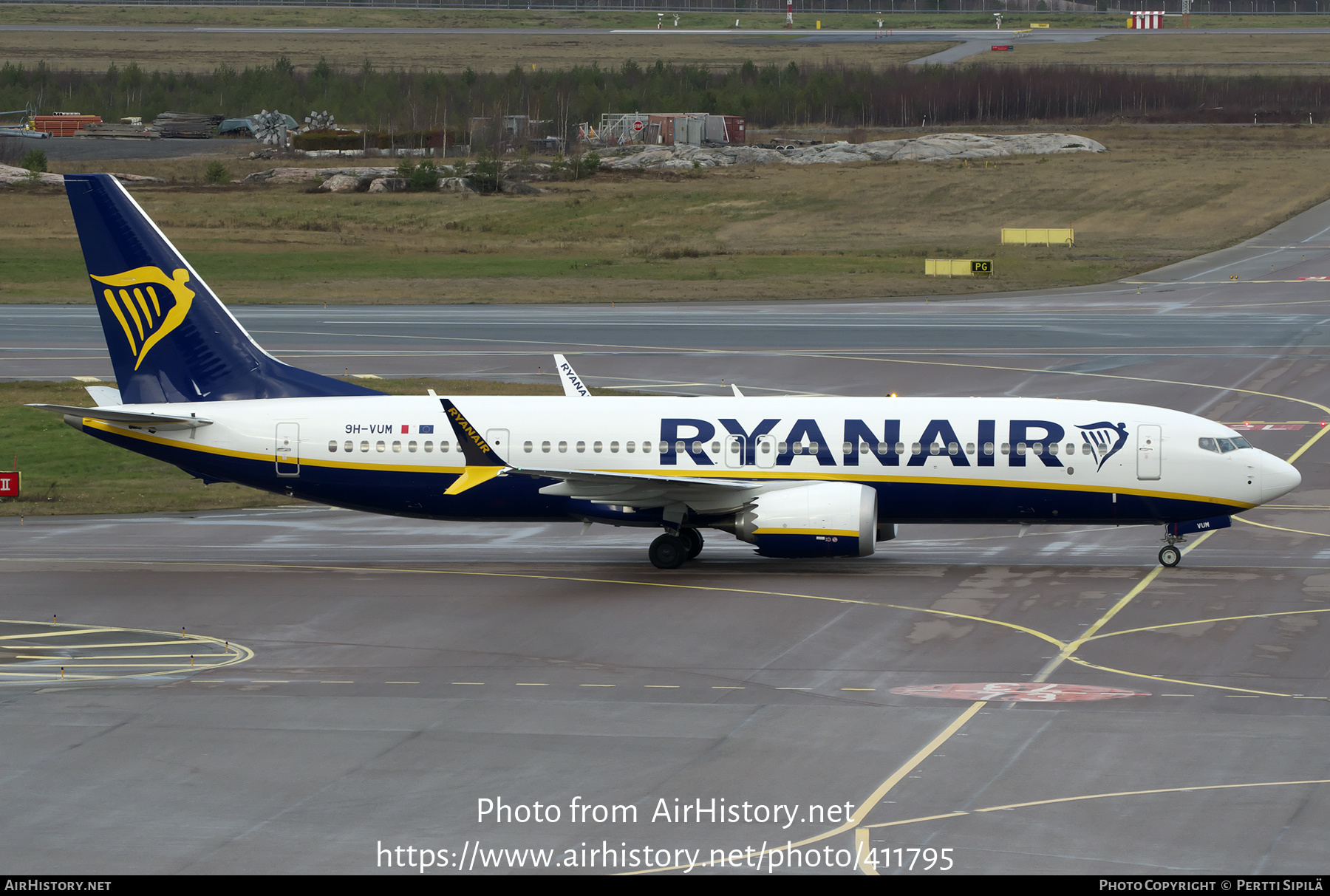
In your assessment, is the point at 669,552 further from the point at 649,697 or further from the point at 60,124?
the point at 60,124

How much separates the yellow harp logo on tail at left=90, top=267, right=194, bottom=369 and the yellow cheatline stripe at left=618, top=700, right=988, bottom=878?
24.9 meters

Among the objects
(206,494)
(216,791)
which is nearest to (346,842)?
(216,791)

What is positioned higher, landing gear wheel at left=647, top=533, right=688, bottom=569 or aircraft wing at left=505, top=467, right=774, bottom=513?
aircraft wing at left=505, top=467, right=774, bottom=513

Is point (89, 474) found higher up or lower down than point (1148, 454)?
lower down

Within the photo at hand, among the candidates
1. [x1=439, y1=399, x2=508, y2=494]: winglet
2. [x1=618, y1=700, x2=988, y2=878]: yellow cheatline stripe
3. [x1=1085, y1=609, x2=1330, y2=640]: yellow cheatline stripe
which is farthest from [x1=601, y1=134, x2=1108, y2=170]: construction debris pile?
[x1=618, y1=700, x2=988, y2=878]: yellow cheatline stripe

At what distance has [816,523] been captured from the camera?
37438 mm

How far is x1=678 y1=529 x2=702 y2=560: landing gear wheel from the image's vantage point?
132 feet

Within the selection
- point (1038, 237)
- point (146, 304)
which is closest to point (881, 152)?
point (1038, 237)

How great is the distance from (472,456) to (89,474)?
21.5m

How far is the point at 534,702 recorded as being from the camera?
92.7ft

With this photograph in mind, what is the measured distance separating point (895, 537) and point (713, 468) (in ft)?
23.8

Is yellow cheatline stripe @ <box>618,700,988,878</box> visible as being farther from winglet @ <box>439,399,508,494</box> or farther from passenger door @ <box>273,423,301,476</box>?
passenger door @ <box>273,423,301,476</box>

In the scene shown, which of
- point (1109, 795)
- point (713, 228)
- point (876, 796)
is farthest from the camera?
point (713, 228)
